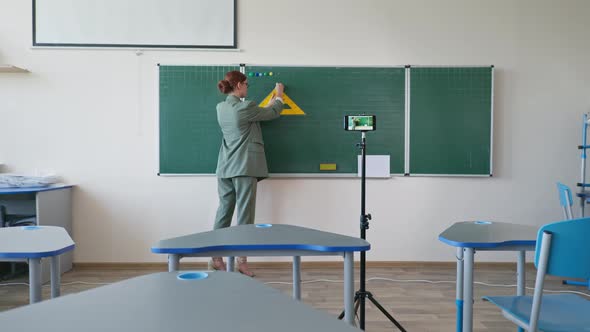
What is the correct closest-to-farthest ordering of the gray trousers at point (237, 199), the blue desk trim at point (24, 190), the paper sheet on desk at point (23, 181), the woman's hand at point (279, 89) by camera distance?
the blue desk trim at point (24, 190) < the paper sheet on desk at point (23, 181) < the gray trousers at point (237, 199) < the woman's hand at point (279, 89)

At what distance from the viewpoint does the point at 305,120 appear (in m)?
3.99

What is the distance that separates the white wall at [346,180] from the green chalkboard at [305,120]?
118 mm

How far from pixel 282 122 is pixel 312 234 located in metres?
2.16

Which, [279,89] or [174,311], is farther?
[279,89]

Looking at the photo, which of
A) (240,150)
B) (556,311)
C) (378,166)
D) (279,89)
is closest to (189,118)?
(240,150)

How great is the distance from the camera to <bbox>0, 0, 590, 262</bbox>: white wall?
3961mm

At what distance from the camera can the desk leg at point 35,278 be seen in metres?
1.65

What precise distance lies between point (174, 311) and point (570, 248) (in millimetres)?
1222

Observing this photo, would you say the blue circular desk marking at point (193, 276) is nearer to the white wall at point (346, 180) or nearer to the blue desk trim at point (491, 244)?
the blue desk trim at point (491, 244)

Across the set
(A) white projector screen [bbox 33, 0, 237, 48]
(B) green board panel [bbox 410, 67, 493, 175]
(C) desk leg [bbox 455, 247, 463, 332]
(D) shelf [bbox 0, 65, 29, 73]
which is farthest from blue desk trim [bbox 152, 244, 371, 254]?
(D) shelf [bbox 0, 65, 29, 73]

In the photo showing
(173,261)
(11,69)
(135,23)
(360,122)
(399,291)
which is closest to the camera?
(173,261)

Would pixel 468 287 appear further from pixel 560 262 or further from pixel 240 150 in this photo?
pixel 240 150

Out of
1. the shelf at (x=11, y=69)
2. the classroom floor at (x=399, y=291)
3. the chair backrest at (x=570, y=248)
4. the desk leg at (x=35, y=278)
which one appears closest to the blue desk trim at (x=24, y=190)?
the classroom floor at (x=399, y=291)

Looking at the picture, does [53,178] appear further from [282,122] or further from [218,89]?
[282,122]
